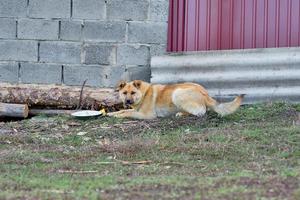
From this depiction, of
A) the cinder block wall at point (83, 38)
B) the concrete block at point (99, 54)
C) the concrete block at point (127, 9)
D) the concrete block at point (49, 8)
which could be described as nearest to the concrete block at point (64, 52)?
the cinder block wall at point (83, 38)

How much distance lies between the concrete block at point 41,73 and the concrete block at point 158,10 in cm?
152

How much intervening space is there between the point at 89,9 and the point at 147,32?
0.88m

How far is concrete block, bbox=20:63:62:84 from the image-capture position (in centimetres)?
987

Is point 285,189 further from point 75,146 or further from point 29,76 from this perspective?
point 29,76

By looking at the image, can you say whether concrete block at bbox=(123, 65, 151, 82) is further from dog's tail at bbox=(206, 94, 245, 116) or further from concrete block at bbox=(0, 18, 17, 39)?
concrete block at bbox=(0, 18, 17, 39)

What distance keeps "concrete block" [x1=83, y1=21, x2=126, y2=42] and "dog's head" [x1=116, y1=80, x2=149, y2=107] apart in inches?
32.5

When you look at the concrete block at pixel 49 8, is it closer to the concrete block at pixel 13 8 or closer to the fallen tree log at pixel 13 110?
the concrete block at pixel 13 8

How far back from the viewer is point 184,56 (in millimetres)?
9570

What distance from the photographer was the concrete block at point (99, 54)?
9.80 metres

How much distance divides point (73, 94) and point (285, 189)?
4.96 metres

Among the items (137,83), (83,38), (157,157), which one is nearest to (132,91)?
(137,83)

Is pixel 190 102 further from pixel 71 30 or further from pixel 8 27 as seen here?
pixel 8 27

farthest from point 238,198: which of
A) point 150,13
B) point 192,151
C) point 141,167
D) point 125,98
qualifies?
point 150,13

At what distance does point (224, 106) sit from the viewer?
8.65 meters
